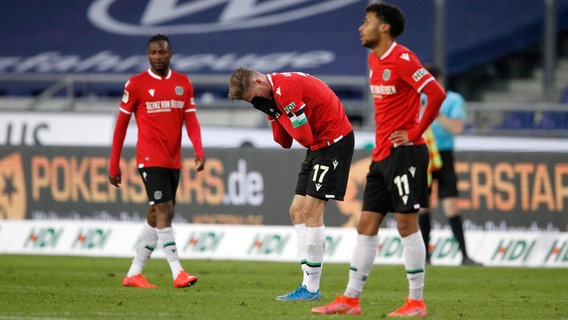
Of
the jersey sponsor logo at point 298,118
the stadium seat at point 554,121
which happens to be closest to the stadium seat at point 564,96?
the stadium seat at point 554,121

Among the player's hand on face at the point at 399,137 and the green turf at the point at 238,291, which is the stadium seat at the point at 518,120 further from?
the player's hand on face at the point at 399,137

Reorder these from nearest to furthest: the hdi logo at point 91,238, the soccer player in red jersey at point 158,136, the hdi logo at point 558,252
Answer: the soccer player in red jersey at point 158,136, the hdi logo at point 558,252, the hdi logo at point 91,238

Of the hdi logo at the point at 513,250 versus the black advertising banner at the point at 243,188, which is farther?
the black advertising banner at the point at 243,188

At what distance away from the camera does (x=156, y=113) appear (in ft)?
37.5

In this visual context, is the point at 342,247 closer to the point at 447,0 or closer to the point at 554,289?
the point at 554,289

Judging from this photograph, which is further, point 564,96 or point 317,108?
point 564,96

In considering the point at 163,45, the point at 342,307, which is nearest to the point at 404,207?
the point at 342,307

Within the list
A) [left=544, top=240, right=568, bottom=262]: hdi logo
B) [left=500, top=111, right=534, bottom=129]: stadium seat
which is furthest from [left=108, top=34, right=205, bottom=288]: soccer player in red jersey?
[left=500, top=111, right=534, bottom=129]: stadium seat

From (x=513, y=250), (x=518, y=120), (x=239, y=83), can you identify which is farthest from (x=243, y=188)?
(x=518, y=120)

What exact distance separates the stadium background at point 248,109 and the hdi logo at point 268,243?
94 mm

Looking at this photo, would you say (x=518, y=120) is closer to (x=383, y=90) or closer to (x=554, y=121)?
(x=554, y=121)

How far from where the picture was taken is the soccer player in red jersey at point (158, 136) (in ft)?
37.2

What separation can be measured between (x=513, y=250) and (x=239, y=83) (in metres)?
7.55

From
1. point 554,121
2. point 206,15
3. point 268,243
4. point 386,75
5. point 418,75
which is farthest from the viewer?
point 206,15
